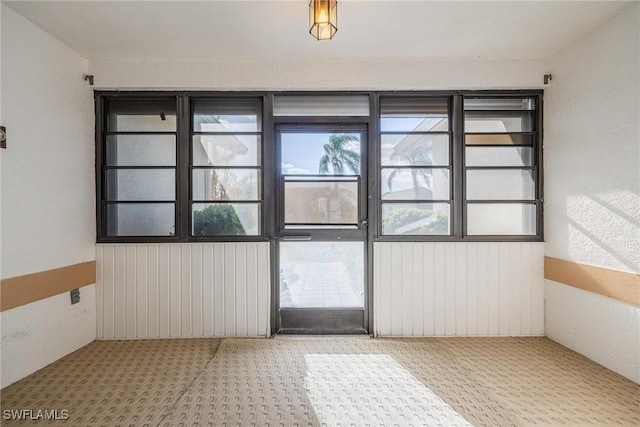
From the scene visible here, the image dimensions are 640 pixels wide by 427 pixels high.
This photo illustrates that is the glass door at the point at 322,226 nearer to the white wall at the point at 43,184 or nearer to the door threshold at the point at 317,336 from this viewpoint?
the door threshold at the point at 317,336

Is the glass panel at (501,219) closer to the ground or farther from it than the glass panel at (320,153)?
closer to the ground

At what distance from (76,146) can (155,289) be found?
1469mm

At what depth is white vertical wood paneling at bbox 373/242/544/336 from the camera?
2.93m

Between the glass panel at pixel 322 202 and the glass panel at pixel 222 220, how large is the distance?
383 mm

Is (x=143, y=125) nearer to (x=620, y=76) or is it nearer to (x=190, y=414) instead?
(x=190, y=414)

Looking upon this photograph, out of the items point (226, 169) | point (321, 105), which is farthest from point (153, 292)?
point (321, 105)

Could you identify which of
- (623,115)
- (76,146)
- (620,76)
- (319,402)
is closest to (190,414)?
(319,402)

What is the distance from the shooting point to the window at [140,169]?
2975 mm

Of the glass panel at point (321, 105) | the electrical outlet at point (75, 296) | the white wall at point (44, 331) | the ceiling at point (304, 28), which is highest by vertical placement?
the ceiling at point (304, 28)

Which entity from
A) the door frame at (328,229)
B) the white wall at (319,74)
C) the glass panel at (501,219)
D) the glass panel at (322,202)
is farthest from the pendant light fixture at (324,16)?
the glass panel at (501,219)

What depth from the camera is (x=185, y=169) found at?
295 centimetres

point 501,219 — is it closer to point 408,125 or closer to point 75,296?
point 408,125

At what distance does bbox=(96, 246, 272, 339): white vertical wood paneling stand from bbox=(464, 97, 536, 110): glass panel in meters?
2.62

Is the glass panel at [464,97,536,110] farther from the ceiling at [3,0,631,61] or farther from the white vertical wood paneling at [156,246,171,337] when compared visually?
the white vertical wood paneling at [156,246,171,337]
